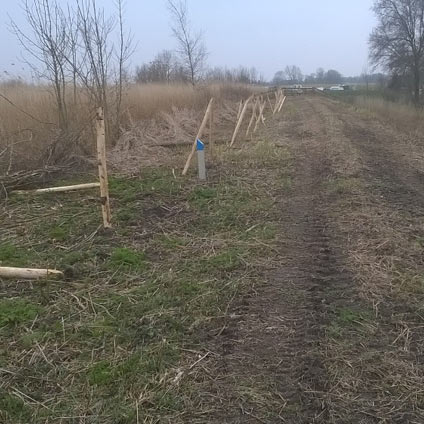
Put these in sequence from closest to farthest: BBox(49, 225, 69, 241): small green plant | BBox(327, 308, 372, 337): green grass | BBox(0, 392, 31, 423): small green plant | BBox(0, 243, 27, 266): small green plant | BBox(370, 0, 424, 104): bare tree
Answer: BBox(0, 392, 31, 423): small green plant, BBox(327, 308, 372, 337): green grass, BBox(0, 243, 27, 266): small green plant, BBox(49, 225, 69, 241): small green plant, BBox(370, 0, 424, 104): bare tree

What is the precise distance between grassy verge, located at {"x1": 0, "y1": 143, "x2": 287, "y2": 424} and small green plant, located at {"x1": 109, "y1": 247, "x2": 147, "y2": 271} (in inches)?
0.5

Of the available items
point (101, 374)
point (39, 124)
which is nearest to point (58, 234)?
point (101, 374)

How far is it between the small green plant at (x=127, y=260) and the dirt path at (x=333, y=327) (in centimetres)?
130

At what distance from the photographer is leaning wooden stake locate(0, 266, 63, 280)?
4441mm

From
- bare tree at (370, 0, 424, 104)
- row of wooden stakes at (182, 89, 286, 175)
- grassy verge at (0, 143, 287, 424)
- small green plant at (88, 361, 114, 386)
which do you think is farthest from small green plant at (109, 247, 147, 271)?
bare tree at (370, 0, 424, 104)

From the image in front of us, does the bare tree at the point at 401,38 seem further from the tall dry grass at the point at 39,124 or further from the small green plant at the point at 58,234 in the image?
the small green plant at the point at 58,234

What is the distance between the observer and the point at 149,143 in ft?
43.2

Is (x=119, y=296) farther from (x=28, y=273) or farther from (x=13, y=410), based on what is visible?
(x=13, y=410)

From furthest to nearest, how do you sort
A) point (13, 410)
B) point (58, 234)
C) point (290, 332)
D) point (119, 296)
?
point (58, 234), point (119, 296), point (290, 332), point (13, 410)

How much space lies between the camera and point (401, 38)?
4412 cm

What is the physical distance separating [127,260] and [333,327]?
2.27 metres

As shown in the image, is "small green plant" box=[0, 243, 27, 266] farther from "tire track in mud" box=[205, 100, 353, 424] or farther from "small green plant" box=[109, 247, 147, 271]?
"tire track in mud" box=[205, 100, 353, 424]

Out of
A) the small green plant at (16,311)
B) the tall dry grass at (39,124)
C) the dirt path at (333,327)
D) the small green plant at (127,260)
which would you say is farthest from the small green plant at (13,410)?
the tall dry grass at (39,124)

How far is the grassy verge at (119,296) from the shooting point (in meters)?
2.88
